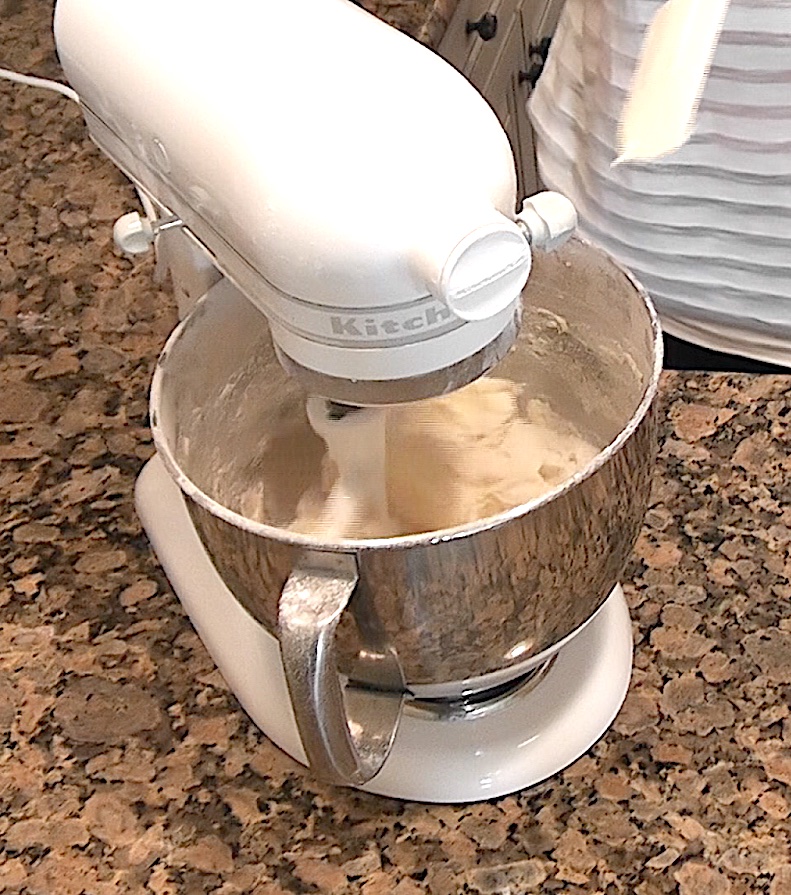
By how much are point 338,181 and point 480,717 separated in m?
0.30

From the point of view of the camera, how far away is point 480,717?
1.98 ft

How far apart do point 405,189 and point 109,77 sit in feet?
0.53

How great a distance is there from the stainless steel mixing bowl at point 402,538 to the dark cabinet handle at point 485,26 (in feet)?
2.28

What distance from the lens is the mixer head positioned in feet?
1.34

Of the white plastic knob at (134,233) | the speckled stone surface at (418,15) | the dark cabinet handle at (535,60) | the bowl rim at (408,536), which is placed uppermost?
the white plastic knob at (134,233)

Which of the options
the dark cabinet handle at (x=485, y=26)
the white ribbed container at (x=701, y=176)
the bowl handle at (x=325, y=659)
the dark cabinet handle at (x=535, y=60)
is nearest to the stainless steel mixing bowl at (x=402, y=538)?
the bowl handle at (x=325, y=659)

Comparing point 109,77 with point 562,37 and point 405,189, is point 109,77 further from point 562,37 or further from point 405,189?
point 562,37

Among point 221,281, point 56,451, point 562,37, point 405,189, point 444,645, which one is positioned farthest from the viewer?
point 562,37

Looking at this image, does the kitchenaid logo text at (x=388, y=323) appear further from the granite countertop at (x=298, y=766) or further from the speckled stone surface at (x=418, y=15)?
the speckled stone surface at (x=418, y=15)

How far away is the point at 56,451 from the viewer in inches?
30.8

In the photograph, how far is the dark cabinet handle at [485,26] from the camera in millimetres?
1273

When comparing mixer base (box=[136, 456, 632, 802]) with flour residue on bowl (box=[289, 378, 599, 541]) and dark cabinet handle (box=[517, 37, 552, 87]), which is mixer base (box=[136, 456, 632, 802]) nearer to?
flour residue on bowl (box=[289, 378, 599, 541])

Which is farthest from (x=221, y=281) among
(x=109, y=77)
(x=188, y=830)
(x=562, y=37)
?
(x=562, y=37)

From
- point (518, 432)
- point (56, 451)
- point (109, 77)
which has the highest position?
point (109, 77)
